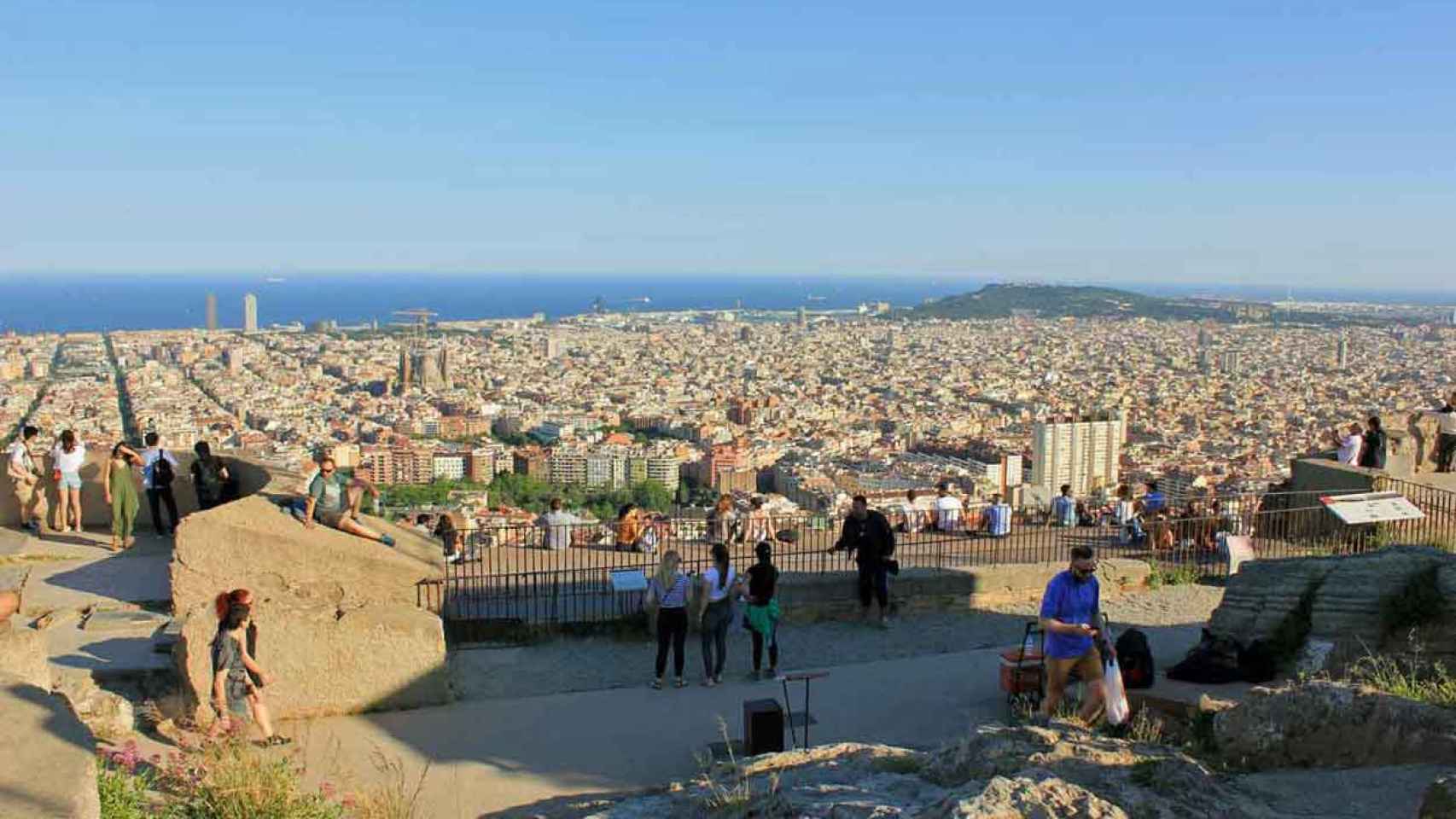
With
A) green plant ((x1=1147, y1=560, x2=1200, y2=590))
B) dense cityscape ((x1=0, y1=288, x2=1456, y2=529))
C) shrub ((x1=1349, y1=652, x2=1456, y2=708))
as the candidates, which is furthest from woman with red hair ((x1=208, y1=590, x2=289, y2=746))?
green plant ((x1=1147, y1=560, x2=1200, y2=590))

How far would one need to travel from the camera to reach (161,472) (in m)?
12.1

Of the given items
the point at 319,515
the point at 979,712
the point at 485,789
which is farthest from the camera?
the point at 319,515

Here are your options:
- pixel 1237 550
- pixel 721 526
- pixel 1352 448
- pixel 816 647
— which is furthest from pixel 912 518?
pixel 1352 448

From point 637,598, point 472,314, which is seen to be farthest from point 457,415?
point 472,314

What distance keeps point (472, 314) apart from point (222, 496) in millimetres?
173565

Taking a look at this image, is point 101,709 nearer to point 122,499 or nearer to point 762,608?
point 762,608

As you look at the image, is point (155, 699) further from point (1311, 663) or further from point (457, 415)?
point (457, 415)

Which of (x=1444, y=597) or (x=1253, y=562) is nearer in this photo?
(x=1444, y=597)

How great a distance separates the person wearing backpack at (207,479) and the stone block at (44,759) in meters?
7.10

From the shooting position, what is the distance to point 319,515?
31.2 ft

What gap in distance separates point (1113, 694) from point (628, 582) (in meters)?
4.72

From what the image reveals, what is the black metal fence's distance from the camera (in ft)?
37.3

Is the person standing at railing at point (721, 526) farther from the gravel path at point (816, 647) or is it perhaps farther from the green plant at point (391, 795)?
the green plant at point (391, 795)

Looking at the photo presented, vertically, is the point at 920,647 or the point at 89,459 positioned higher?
the point at 89,459
